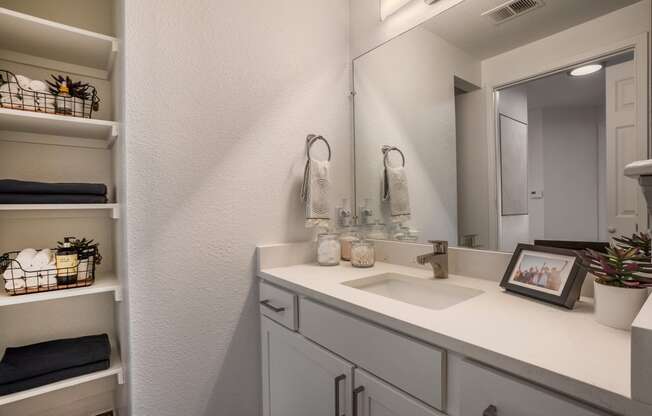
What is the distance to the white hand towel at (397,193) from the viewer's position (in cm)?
148

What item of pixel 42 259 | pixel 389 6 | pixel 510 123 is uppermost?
pixel 389 6

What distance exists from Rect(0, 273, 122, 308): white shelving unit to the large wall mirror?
115 centimetres

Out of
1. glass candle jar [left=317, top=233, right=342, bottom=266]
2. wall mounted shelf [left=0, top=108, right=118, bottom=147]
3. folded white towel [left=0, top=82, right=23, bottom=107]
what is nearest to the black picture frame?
glass candle jar [left=317, top=233, right=342, bottom=266]

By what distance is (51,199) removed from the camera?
1.04 m

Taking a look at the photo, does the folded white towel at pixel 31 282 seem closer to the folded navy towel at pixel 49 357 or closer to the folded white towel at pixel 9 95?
the folded navy towel at pixel 49 357

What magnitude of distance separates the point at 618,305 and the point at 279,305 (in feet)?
3.20

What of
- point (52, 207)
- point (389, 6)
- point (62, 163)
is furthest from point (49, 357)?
point (389, 6)

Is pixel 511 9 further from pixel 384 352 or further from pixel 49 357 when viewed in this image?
pixel 49 357

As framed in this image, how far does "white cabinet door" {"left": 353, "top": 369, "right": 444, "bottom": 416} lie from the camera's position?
27.4 inches

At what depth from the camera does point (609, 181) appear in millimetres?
884

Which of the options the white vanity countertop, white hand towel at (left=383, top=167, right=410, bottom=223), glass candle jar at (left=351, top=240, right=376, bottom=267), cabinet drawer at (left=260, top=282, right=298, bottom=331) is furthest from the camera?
white hand towel at (left=383, top=167, right=410, bottom=223)

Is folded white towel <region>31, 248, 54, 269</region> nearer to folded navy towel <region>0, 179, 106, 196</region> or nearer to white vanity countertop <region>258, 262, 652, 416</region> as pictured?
folded navy towel <region>0, 179, 106, 196</region>

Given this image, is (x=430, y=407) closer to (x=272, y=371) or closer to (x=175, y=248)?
(x=272, y=371)

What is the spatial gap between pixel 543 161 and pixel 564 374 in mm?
751
